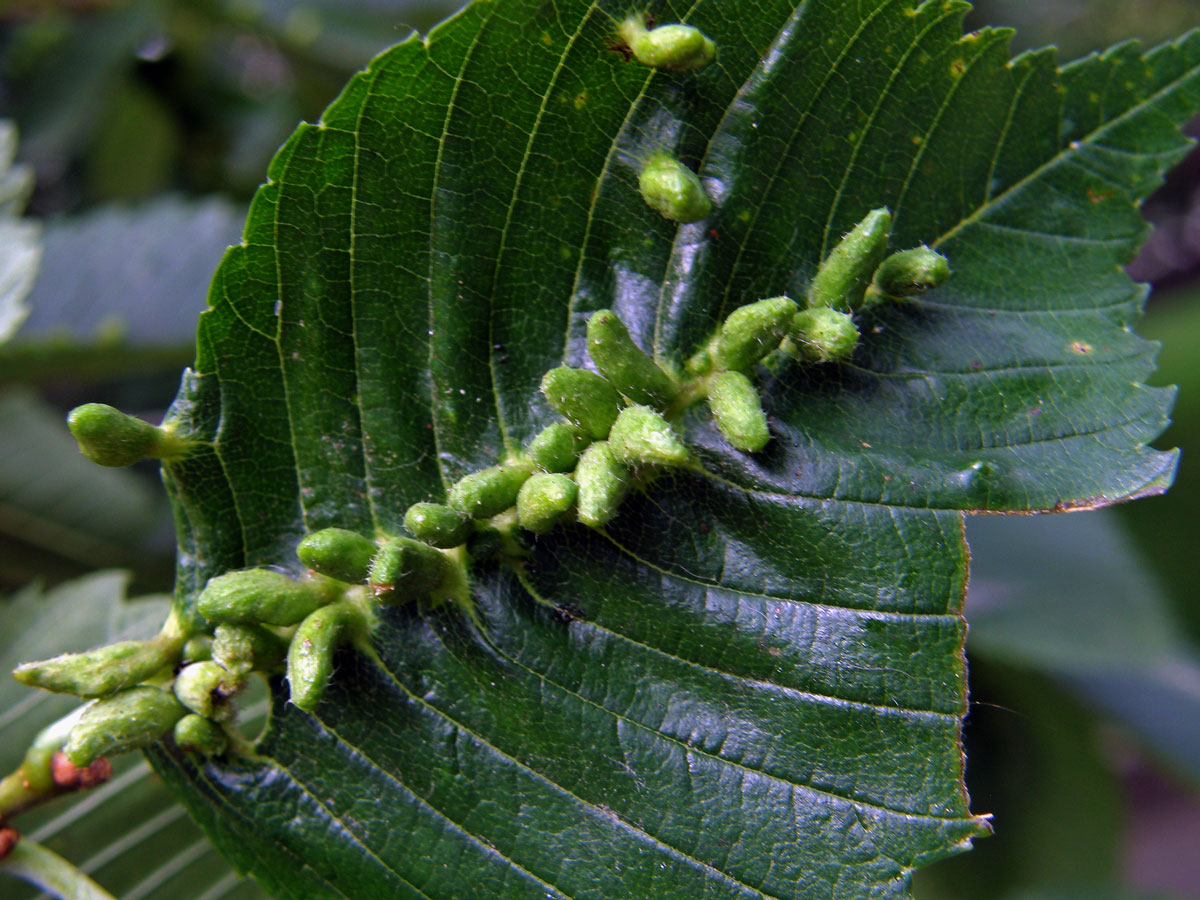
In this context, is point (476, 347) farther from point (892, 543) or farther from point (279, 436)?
point (892, 543)

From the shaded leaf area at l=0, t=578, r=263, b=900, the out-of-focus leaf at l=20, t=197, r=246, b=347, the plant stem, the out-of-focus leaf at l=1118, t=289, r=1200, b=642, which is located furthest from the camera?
the out-of-focus leaf at l=1118, t=289, r=1200, b=642

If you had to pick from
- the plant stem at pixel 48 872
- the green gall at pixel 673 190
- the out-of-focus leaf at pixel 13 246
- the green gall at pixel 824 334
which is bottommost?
the plant stem at pixel 48 872

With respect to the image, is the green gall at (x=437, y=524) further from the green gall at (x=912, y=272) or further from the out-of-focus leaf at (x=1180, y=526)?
the out-of-focus leaf at (x=1180, y=526)

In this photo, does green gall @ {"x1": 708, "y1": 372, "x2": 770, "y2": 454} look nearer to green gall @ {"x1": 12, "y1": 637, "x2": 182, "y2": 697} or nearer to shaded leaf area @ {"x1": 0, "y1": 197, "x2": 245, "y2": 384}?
green gall @ {"x1": 12, "y1": 637, "x2": 182, "y2": 697}

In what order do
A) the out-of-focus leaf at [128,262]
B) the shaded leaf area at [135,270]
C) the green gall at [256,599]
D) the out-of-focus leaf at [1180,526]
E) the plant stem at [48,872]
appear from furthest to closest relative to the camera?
the out-of-focus leaf at [1180,526] < the out-of-focus leaf at [128,262] < the shaded leaf area at [135,270] < the plant stem at [48,872] < the green gall at [256,599]

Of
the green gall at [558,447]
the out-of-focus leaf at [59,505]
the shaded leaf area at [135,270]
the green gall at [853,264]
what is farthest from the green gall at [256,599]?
the out-of-focus leaf at [59,505]

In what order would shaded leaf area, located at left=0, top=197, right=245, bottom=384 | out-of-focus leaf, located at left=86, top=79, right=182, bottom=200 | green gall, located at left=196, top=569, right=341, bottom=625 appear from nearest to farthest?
green gall, located at left=196, top=569, right=341, bottom=625 < shaded leaf area, located at left=0, top=197, right=245, bottom=384 < out-of-focus leaf, located at left=86, top=79, right=182, bottom=200

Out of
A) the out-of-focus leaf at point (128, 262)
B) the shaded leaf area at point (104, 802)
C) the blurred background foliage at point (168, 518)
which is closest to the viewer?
the shaded leaf area at point (104, 802)

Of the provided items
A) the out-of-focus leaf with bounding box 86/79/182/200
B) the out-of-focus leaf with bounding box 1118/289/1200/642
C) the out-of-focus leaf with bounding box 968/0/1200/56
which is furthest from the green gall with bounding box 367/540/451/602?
the out-of-focus leaf with bounding box 968/0/1200/56
